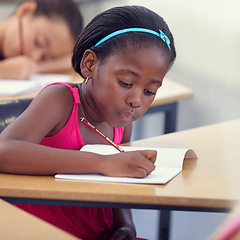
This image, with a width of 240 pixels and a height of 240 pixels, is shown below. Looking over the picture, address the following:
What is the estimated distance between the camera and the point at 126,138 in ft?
5.24

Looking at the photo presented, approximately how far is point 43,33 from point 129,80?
1938 mm

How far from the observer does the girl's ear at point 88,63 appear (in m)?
1.34

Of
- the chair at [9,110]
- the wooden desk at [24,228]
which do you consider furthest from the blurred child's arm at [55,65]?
the wooden desk at [24,228]

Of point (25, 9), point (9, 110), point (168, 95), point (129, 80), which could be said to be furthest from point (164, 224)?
point (25, 9)

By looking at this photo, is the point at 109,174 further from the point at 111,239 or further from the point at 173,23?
the point at 173,23

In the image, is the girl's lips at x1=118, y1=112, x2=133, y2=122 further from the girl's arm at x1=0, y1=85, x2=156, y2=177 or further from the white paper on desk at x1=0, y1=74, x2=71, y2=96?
the white paper on desk at x1=0, y1=74, x2=71, y2=96

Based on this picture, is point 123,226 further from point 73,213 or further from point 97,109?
point 97,109

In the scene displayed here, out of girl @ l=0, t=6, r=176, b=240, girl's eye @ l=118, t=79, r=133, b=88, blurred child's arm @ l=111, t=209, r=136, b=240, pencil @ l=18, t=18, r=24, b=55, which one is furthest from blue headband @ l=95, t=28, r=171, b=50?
pencil @ l=18, t=18, r=24, b=55

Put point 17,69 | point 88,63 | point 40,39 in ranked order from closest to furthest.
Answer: point 88,63 < point 17,69 < point 40,39

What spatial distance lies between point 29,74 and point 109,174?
1.51m

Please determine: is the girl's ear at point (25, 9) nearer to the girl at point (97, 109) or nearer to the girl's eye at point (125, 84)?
the girl at point (97, 109)

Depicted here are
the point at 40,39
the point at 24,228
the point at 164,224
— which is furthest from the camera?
the point at 40,39

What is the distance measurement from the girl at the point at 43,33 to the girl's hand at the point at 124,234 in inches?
57.7

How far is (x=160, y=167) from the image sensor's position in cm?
124
